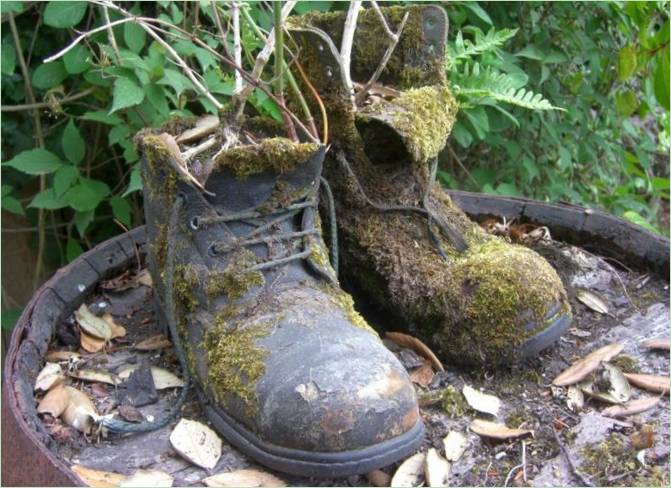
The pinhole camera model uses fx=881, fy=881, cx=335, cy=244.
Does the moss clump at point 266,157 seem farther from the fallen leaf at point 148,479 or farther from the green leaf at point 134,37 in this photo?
the green leaf at point 134,37

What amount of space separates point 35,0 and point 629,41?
121cm

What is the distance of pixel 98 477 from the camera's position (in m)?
0.89

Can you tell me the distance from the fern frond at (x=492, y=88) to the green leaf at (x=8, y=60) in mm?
789

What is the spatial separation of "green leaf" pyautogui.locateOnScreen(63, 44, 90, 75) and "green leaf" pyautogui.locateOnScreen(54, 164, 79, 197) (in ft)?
0.55

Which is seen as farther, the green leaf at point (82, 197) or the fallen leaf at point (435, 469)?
the green leaf at point (82, 197)

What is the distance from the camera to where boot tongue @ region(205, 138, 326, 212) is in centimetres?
97

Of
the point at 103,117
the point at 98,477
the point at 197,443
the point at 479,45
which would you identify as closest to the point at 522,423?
the point at 197,443

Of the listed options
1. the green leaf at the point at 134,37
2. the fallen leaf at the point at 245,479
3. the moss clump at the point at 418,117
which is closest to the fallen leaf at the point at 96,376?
the fallen leaf at the point at 245,479

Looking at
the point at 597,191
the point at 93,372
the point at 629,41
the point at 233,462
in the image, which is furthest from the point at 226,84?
the point at 597,191

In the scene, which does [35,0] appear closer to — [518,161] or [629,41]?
[518,161]

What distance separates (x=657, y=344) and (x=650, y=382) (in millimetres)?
109

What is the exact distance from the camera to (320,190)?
46.0 inches

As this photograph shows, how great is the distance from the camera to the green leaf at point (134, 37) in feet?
4.68

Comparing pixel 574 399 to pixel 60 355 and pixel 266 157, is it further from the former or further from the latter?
pixel 60 355
